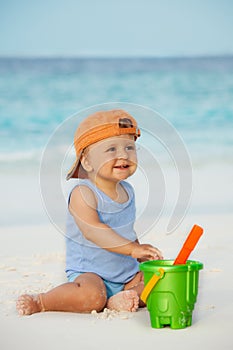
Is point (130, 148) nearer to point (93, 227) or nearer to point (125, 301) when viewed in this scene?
point (93, 227)

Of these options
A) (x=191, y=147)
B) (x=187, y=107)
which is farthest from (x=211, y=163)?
(x=187, y=107)

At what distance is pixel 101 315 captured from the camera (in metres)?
1.48

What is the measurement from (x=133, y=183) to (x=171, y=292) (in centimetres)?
102

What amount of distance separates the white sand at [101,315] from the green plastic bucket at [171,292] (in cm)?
2

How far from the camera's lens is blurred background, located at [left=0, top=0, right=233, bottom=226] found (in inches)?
171

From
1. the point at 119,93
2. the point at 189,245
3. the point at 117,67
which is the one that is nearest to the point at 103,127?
the point at 189,245

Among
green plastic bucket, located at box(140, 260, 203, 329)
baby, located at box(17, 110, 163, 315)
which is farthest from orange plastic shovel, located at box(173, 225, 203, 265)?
baby, located at box(17, 110, 163, 315)

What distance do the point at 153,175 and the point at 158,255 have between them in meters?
0.36

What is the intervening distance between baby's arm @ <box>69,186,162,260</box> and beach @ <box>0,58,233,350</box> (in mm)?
61

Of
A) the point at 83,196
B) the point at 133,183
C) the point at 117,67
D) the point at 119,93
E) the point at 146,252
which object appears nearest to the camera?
the point at 146,252

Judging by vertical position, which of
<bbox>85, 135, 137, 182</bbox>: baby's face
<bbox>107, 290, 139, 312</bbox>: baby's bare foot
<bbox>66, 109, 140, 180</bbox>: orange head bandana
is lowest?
<bbox>107, 290, 139, 312</bbox>: baby's bare foot

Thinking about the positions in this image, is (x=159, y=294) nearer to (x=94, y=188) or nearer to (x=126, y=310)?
(x=126, y=310)

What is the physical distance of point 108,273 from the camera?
5.24ft

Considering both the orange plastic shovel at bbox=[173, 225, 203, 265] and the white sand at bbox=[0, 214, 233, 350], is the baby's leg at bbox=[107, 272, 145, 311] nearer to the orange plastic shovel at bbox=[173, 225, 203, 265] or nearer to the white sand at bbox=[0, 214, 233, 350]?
the white sand at bbox=[0, 214, 233, 350]
